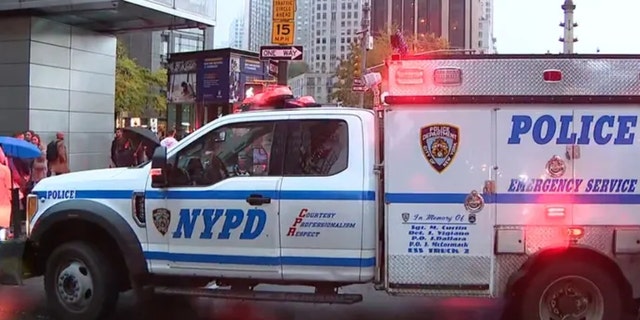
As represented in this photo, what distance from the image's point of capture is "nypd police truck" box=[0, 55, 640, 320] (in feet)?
18.4

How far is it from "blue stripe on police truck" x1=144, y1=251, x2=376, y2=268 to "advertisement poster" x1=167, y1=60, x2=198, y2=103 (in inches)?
578

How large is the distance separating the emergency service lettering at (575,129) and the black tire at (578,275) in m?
0.96

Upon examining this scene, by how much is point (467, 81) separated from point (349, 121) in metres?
1.00

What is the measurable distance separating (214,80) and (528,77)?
14.9 meters

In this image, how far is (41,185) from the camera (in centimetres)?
660

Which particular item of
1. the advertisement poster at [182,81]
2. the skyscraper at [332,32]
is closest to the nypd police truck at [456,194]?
the advertisement poster at [182,81]

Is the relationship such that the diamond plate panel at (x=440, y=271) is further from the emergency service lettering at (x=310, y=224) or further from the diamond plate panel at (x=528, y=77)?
the diamond plate panel at (x=528, y=77)

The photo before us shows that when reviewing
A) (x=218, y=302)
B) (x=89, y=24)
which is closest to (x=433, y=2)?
(x=89, y=24)

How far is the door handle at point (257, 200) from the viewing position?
5844 millimetres

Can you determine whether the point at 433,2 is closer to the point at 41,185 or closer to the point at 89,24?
the point at 89,24

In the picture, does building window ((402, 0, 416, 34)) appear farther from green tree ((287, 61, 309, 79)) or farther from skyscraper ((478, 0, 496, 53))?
green tree ((287, 61, 309, 79))

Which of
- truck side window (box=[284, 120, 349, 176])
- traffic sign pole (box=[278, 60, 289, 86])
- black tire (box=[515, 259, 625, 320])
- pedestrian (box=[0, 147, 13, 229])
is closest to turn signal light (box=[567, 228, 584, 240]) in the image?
black tire (box=[515, 259, 625, 320])

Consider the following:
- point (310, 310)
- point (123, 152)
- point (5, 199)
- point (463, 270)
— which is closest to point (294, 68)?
point (123, 152)

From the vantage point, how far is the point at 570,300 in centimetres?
566
